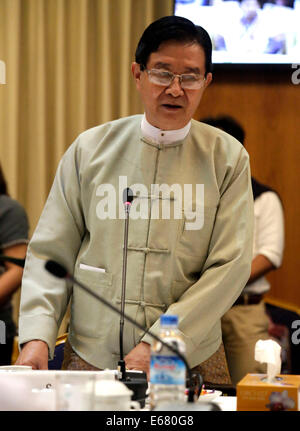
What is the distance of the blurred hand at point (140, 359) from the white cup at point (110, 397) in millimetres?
610

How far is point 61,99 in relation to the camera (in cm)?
450

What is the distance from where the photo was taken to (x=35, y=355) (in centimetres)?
216

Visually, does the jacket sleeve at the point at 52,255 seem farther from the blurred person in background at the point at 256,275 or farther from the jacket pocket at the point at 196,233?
the blurred person in background at the point at 256,275

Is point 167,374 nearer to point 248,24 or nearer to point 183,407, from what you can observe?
point 183,407

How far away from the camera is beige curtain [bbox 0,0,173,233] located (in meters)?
4.47

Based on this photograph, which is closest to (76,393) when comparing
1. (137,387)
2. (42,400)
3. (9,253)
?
(42,400)

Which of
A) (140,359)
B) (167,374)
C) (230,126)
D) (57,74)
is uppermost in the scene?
(57,74)

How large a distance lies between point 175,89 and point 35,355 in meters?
0.86

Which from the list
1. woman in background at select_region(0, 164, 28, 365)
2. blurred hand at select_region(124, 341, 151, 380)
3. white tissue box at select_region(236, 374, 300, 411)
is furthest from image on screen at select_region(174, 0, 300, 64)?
white tissue box at select_region(236, 374, 300, 411)
